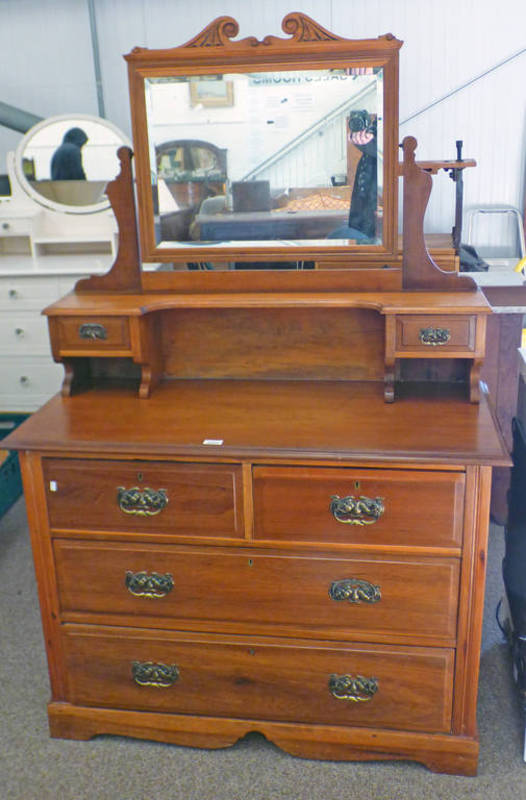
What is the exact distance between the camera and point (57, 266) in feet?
13.8

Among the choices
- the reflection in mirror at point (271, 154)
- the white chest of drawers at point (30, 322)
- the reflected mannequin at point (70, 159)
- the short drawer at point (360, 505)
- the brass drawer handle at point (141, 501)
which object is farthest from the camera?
the reflected mannequin at point (70, 159)

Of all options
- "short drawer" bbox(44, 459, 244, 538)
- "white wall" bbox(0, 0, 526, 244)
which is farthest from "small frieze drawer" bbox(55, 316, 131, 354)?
"white wall" bbox(0, 0, 526, 244)

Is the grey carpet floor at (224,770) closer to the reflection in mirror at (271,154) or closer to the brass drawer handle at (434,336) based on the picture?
the brass drawer handle at (434,336)

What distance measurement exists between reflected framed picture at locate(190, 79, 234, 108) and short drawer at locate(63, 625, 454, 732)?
4.52ft

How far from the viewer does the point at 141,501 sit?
1.87m

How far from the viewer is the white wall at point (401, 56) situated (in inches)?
181

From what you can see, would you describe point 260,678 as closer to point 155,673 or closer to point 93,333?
point 155,673

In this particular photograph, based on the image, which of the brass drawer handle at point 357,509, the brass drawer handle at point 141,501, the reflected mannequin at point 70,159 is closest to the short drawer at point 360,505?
the brass drawer handle at point 357,509

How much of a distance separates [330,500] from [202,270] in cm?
77

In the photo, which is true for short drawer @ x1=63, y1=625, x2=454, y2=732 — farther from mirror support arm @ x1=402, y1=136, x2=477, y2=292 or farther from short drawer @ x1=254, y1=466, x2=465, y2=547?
mirror support arm @ x1=402, y1=136, x2=477, y2=292

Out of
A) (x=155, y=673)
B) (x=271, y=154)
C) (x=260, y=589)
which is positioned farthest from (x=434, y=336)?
(x=155, y=673)

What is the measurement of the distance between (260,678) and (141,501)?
0.55 m

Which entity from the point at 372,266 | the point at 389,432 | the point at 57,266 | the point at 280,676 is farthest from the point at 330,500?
the point at 57,266

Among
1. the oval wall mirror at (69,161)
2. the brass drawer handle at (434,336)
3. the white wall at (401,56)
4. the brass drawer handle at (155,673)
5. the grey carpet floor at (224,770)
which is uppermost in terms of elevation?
the white wall at (401,56)
